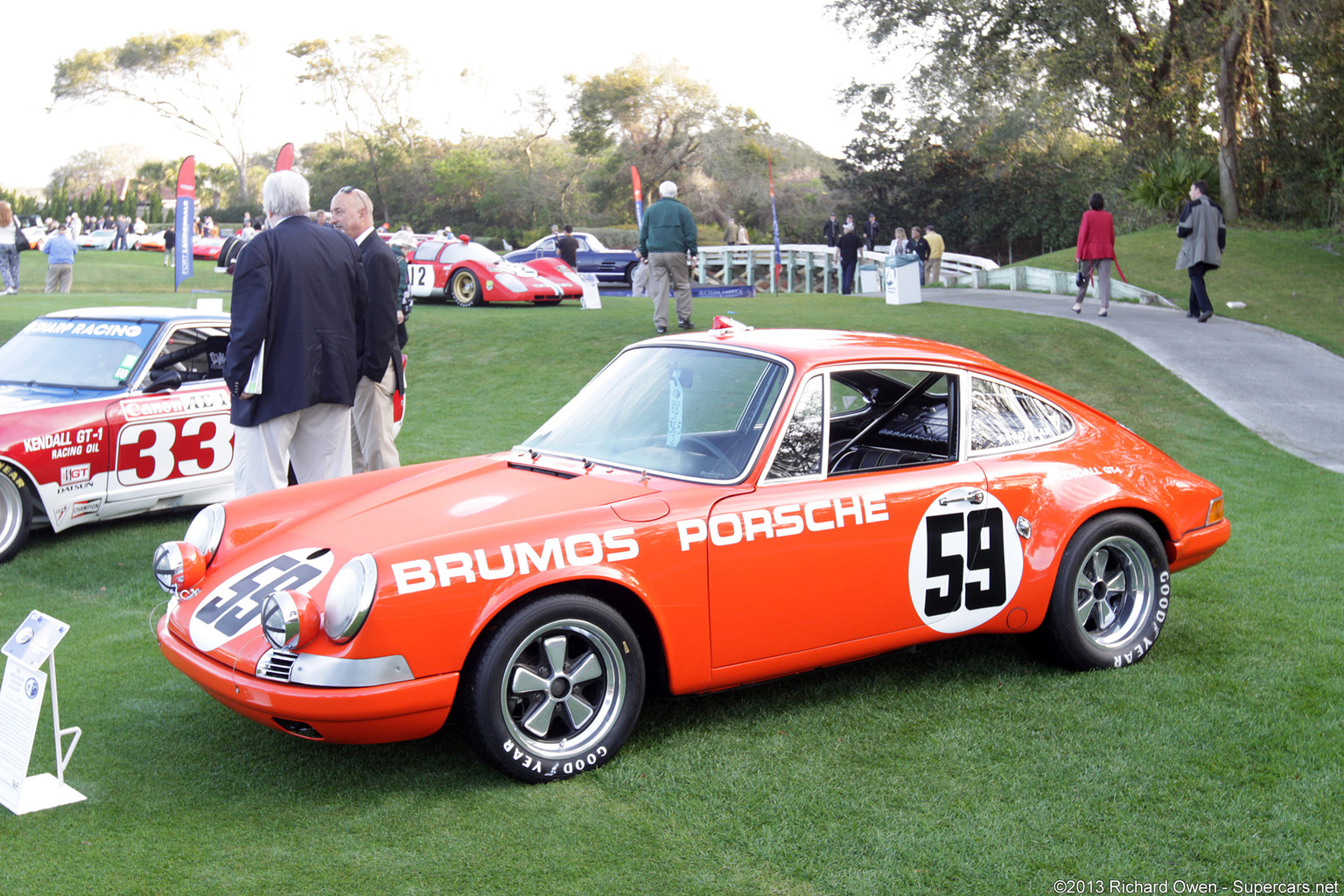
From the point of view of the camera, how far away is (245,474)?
18.0 feet

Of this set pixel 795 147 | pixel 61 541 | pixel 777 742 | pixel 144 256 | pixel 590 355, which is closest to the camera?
pixel 777 742

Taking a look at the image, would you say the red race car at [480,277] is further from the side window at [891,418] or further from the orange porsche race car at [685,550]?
the orange porsche race car at [685,550]

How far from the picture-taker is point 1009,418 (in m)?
4.69

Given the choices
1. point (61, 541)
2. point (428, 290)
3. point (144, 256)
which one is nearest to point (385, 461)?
point (61, 541)

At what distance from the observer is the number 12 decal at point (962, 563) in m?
4.24

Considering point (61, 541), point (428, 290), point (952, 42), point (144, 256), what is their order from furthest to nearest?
point (144, 256)
point (952, 42)
point (428, 290)
point (61, 541)

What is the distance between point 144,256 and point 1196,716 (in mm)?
43796

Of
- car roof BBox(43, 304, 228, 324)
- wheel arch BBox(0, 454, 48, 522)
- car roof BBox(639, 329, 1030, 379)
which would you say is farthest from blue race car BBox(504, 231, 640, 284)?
car roof BBox(639, 329, 1030, 379)

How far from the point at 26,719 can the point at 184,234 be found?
46.8 feet

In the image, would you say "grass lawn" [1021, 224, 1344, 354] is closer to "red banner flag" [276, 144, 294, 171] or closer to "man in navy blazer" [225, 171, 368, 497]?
"red banner flag" [276, 144, 294, 171]

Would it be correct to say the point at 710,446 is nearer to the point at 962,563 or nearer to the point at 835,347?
the point at 835,347

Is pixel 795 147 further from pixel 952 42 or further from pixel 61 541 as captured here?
pixel 61 541

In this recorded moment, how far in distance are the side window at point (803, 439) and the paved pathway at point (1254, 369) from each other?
22.7 ft

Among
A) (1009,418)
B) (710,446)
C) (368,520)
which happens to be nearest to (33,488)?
(368,520)
